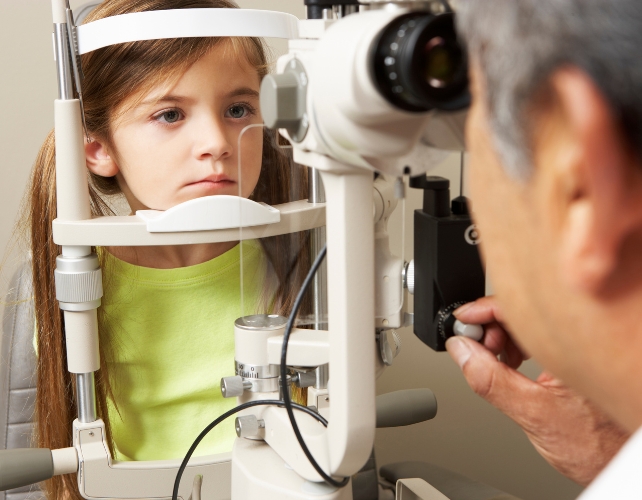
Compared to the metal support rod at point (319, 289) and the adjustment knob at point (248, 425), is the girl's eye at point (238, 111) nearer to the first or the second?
the metal support rod at point (319, 289)

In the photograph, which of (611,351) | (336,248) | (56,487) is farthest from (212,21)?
(56,487)

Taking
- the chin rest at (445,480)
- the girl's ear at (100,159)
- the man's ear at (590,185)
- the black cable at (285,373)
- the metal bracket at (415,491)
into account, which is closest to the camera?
the man's ear at (590,185)

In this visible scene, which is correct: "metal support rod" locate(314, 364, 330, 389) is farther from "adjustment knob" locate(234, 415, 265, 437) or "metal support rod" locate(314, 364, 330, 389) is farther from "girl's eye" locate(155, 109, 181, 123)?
"girl's eye" locate(155, 109, 181, 123)

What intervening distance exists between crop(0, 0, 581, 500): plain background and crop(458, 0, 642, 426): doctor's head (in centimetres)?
110

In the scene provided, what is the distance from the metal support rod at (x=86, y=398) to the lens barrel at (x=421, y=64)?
524mm

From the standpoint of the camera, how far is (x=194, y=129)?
31.7 inches

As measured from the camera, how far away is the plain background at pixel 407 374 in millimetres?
1344

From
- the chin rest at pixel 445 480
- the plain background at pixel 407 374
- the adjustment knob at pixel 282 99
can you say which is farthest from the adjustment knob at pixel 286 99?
the plain background at pixel 407 374

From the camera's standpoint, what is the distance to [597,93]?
0.32 m

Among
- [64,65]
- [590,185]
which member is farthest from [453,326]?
[64,65]

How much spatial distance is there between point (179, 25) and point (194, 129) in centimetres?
12

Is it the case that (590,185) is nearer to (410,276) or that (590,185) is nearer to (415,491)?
A: (410,276)

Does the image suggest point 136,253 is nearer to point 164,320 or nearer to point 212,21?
point 164,320

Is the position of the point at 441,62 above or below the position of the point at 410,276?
above
